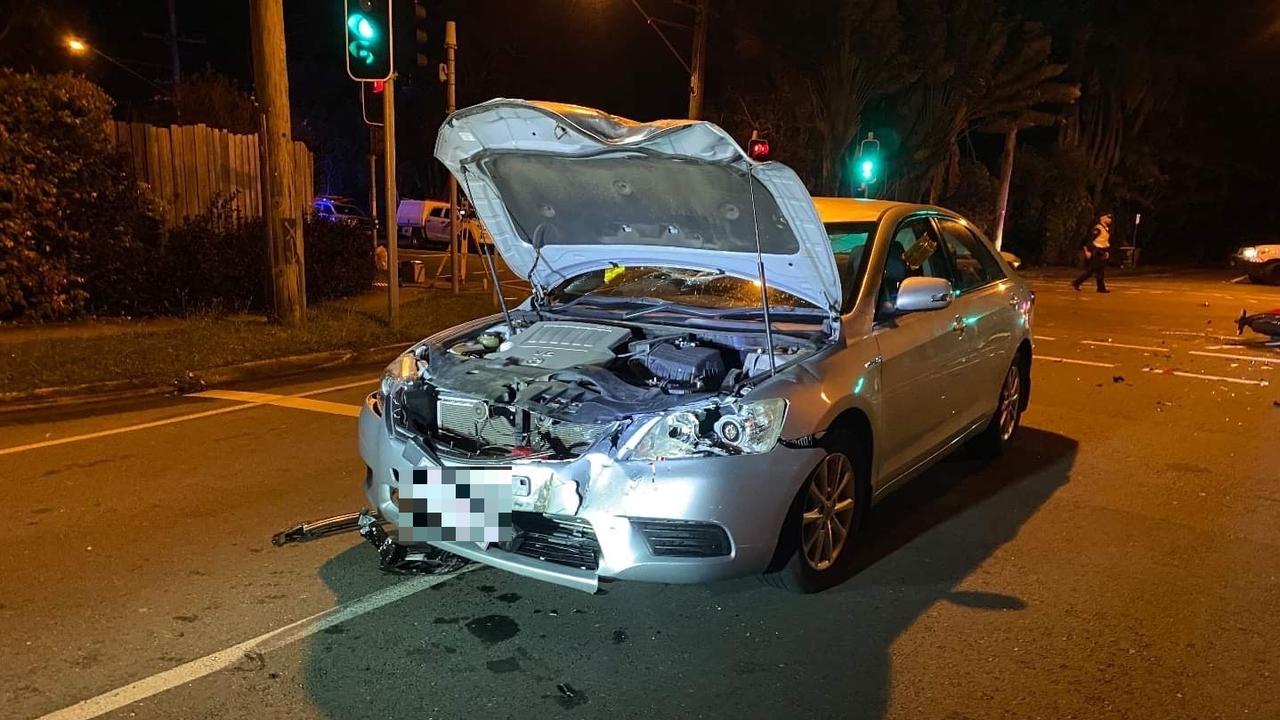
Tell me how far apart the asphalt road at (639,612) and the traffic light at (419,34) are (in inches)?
264

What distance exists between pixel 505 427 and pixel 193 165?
10716 mm

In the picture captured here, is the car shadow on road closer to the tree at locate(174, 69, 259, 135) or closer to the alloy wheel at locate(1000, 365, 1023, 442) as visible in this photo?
the alloy wheel at locate(1000, 365, 1023, 442)

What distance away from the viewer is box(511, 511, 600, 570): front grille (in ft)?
10.8

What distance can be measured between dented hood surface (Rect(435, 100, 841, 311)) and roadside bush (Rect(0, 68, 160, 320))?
26.2ft

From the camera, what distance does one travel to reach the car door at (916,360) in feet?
14.1

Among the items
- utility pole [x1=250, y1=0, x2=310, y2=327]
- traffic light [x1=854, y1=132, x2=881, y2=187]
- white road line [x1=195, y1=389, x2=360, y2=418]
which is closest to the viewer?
white road line [x1=195, y1=389, x2=360, y2=418]

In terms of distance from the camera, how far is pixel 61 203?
10.5 meters

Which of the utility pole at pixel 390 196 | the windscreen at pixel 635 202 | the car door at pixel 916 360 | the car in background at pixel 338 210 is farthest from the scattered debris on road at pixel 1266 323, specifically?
the car in background at pixel 338 210

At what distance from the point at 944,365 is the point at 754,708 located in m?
2.42

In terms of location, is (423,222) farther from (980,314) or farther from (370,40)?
(980,314)

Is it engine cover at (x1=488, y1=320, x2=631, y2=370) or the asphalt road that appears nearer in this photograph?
the asphalt road

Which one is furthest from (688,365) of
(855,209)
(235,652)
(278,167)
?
(278,167)

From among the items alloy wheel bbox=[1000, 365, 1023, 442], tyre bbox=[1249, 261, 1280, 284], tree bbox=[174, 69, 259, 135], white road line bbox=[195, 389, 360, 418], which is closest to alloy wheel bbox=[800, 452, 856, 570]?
alloy wheel bbox=[1000, 365, 1023, 442]

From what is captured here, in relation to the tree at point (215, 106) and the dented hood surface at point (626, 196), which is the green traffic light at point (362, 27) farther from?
the dented hood surface at point (626, 196)
